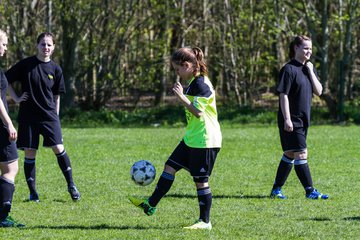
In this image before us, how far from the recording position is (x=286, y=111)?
9.15 m

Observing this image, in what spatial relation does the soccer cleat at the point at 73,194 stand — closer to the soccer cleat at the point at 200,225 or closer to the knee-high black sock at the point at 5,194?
the knee-high black sock at the point at 5,194

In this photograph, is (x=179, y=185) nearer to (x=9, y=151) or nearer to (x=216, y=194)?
(x=216, y=194)

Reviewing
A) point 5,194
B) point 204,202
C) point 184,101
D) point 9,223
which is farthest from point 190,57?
point 9,223

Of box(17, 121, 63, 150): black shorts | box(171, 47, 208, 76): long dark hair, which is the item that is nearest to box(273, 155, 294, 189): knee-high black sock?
box(17, 121, 63, 150): black shorts

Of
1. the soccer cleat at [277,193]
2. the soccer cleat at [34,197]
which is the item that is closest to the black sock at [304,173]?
the soccer cleat at [277,193]

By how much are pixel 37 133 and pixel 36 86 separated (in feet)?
1.71

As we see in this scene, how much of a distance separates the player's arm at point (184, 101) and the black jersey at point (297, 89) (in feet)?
7.27

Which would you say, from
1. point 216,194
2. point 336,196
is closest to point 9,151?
point 216,194

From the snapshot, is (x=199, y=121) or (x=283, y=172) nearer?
(x=199, y=121)

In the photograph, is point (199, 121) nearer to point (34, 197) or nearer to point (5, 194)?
point (5, 194)

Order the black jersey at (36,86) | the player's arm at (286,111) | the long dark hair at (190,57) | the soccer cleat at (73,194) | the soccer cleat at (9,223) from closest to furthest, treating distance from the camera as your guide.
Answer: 1. the long dark hair at (190,57)
2. the soccer cleat at (9,223)
3. the player's arm at (286,111)
4. the black jersey at (36,86)
5. the soccer cleat at (73,194)

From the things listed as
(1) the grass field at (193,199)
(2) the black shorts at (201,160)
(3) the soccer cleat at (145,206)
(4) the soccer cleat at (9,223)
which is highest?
(2) the black shorts at (201,160)

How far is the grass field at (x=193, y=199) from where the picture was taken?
742 centimetres

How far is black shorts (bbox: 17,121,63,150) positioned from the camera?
9273mm
